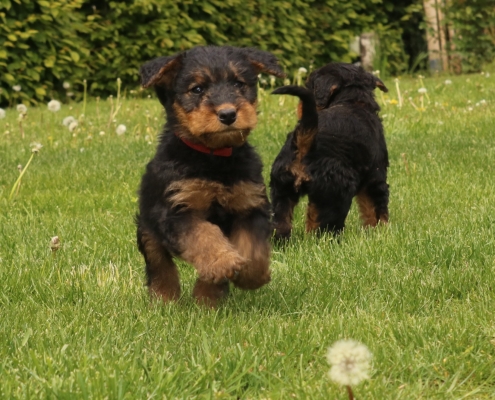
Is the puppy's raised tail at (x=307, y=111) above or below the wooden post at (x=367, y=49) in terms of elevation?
above

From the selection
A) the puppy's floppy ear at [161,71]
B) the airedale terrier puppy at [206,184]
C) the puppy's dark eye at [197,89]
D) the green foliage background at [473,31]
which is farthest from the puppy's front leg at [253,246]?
the green foliage background at [473,31]

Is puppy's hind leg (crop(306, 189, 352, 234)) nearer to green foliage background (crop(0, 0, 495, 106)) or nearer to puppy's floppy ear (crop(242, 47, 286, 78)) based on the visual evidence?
puppy's floppy ear (crop(242, 47, 286, 78))

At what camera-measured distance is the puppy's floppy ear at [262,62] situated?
423 cm

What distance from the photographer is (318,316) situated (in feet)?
12.2

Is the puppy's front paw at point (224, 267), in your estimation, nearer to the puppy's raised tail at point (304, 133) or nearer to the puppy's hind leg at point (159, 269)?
the puppy's hind leg at point (159, 269)

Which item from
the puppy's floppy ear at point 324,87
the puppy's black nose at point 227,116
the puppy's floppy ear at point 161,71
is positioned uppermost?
the puppy's floppy ear at point 161,71

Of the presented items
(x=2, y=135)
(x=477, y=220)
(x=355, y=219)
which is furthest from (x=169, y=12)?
(x=477, y=220)

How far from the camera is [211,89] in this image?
12.8ft

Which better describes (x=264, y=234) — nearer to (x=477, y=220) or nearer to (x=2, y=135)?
(x=477, y=220)

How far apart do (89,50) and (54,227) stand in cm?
865

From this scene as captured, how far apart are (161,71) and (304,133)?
4.49ft

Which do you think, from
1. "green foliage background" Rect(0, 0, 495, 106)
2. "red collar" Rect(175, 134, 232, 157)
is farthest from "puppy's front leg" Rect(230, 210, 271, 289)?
"green foliage background" Rect(0, 0, 495, 106)

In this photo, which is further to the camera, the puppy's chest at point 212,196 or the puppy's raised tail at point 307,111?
the puppy's raised tail at point 307,111

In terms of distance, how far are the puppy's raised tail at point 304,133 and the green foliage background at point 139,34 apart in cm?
834
